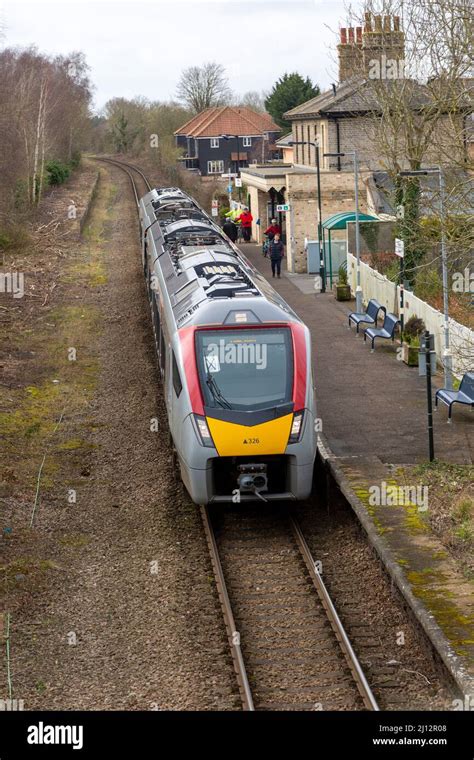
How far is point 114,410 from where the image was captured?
63.4 ft

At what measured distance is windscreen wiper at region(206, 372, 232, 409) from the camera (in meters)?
12.9

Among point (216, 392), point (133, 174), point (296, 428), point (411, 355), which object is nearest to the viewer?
point (296, 428)

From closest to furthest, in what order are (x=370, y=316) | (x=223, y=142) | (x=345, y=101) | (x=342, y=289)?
1. (x=370, y=316)
2. (x=342, y=289)
3. (x=345, y=101)
4. (x=223, y=142)

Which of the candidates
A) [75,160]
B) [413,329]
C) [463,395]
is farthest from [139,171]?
[463,395]

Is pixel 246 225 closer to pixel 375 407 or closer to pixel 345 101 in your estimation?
pixel 345 101

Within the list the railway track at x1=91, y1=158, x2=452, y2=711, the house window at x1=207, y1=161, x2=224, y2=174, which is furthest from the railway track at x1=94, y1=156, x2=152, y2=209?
the railway track at x1=91, y1=158, x2=452, y2=711

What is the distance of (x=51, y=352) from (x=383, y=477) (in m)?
11.9

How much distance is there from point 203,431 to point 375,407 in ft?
20.9

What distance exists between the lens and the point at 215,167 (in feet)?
285

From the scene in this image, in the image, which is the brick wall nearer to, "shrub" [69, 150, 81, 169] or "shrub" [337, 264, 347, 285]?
"shrub" [337, 264, 347, 285]

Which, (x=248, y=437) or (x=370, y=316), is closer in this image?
(x=248, y=437)

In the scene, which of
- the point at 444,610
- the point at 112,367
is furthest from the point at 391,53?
the point at 444,610

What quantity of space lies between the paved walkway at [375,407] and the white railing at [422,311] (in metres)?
0.79

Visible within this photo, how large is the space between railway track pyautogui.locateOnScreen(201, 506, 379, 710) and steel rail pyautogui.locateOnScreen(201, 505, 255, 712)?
10 millimetres
